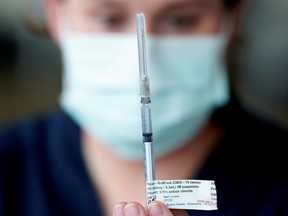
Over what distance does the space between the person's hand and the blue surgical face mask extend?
0.38 meters

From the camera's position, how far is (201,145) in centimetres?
86

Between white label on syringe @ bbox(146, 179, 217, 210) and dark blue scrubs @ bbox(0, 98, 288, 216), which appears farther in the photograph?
dark blue scrubs @ bbox(0, 98, 288, 216)

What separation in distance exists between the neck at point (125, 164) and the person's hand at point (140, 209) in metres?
0.42

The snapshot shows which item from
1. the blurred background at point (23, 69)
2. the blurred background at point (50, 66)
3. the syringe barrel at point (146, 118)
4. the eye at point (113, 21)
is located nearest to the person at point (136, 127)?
the eye at point (113, 21)

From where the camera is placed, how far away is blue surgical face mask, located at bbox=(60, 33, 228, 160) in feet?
2.53

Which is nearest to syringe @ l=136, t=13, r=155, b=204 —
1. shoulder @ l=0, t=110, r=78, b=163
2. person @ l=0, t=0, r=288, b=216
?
person @ l=0, t=0, r=288, b=216

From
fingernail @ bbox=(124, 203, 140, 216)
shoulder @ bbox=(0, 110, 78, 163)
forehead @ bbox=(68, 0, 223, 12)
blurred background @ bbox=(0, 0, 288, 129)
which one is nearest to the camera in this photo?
fingernail @ bbox=(124, 203, 140, 216)

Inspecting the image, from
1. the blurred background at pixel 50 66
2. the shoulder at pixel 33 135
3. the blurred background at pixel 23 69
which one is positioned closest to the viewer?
the shoulder at pixel 33 135

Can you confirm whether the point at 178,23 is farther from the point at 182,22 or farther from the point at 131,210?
the point at 131,210

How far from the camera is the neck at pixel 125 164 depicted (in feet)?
2.72

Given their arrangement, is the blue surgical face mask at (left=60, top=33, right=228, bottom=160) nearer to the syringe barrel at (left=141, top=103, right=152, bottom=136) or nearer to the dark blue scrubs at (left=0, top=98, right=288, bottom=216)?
the dark blue scrubs at (left=0, top=98, right=288, bottom=216)

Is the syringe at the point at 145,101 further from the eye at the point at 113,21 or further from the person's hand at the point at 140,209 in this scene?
the eye at the point at 113,21

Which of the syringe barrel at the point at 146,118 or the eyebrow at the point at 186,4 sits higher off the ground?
the eyebrow at the point at 186,4

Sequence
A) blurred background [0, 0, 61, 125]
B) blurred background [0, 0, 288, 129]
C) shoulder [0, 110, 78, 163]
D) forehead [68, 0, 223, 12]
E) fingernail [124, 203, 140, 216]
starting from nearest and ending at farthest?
fingernail [124, 203, 140, 216]
forehead [68, 0, 223, 12]
shoulder [0, 110, 78, 163]
blurred background [0, 0, 288, 129]
blurred background [0, 0, 61, 125]
